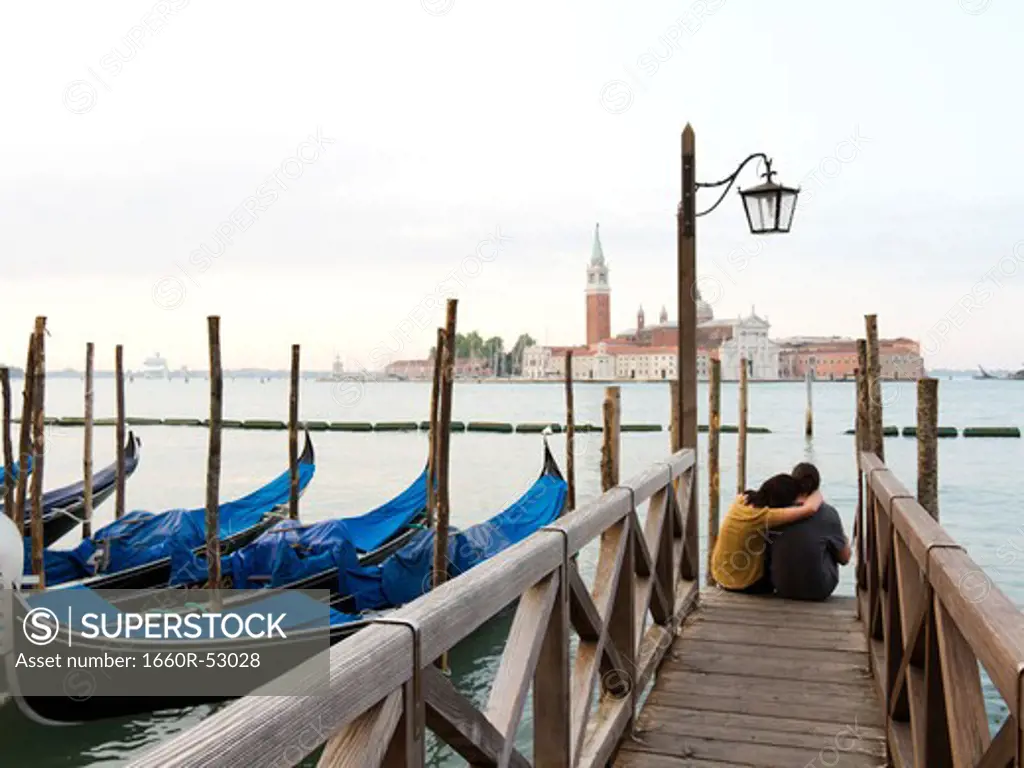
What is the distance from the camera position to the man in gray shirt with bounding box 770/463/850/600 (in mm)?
4672

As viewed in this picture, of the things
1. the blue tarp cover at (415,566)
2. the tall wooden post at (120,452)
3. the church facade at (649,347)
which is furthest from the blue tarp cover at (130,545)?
the church facade at (649,347)

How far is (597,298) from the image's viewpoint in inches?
4200

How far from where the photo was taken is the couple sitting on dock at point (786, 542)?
15.3 feet

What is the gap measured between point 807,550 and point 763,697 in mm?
1581

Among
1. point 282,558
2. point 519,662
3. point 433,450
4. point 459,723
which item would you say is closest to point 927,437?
point 519,662

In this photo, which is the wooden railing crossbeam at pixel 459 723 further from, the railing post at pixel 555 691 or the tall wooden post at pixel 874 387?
the tall wooden post at pixel 874 387

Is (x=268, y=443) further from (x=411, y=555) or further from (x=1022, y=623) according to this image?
(x=1022, y=623)

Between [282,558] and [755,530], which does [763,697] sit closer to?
[755,530]

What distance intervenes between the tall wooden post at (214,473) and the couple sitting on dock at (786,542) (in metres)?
3.67

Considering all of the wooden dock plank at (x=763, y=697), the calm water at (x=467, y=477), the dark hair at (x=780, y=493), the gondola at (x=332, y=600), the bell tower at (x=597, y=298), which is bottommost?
the calm water at (x=467, y=477)

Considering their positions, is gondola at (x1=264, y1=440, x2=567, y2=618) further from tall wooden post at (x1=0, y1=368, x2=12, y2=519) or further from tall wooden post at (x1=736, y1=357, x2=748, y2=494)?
tall wooden post at (x1=736, y1=357, x2=748, y2=494)

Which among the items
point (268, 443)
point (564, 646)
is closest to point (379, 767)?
point (564, 646)

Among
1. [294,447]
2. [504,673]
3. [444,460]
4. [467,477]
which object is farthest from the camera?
[467,477]

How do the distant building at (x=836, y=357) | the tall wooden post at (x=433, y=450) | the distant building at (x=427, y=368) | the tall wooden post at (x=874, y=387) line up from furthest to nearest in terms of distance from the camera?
the distant building at (x=427, y=368)
the distant building at (x=836, y=357)
the tall wooden post at (x=433, y=450)
the tall wooden post at (x=874, y=387)
